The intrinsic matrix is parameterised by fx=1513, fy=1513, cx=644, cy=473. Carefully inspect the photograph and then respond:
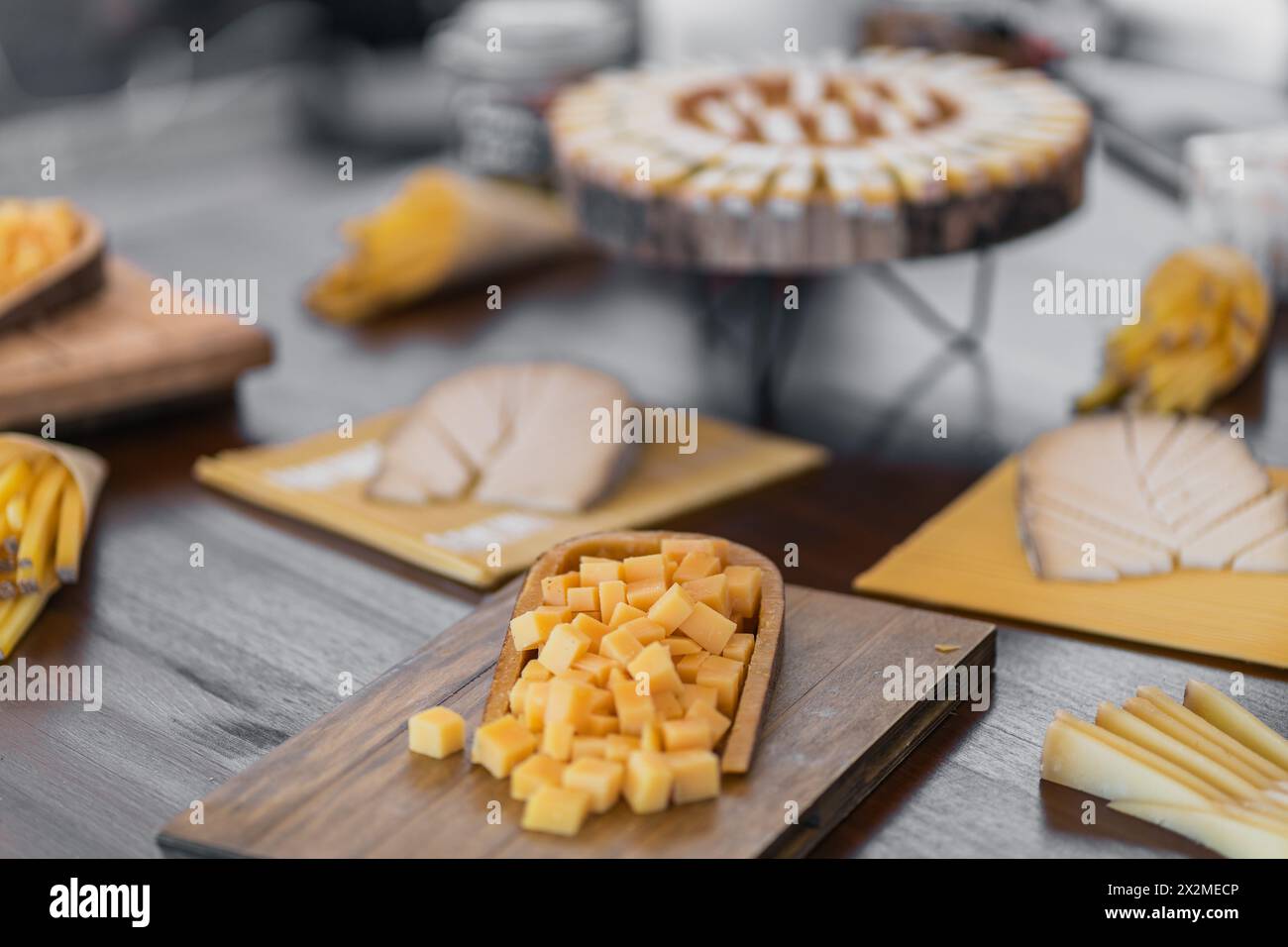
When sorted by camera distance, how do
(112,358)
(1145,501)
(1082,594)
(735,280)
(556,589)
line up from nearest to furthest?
(556,589), (1082,594), (1145,501), (112,358), (735,280)

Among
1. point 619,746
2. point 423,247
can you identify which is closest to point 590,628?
point 619,746

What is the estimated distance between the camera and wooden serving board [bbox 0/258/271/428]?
6.80 ft

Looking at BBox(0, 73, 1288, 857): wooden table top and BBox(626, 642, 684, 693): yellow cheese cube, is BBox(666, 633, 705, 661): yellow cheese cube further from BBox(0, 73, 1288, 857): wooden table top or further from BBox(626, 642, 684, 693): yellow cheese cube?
BBox(0, 73, 1288, 857): wooden table top

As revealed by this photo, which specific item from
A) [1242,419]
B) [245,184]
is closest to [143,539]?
[1242,419]

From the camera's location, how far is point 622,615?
131cm

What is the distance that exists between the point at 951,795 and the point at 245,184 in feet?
8.93

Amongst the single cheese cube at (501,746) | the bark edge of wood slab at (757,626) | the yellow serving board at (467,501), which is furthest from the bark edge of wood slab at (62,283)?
the single cheese cube at (501,746)

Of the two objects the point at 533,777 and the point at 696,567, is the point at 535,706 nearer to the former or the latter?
the point at 533,777

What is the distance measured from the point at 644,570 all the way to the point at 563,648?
141mm

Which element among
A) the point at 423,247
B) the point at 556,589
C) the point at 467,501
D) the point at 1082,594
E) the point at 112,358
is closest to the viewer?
the point at 556,589

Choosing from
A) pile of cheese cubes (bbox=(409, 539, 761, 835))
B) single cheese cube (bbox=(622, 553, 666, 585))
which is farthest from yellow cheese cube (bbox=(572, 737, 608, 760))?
single cheese cube (bbox=(622, 553, 666, 585))

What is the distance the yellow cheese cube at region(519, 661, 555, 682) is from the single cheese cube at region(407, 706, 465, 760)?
2.6 inches

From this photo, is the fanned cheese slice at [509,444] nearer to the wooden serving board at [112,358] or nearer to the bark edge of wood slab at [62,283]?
the wooden serving board at [112,358]
